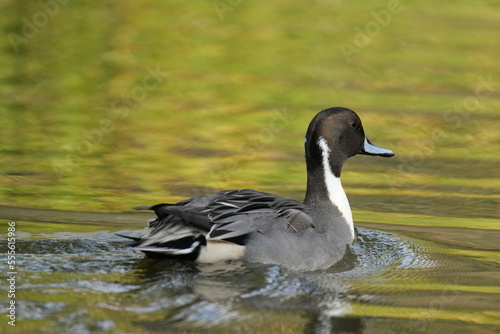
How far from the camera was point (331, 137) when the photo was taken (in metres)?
8.70

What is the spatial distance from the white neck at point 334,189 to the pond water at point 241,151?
300mm

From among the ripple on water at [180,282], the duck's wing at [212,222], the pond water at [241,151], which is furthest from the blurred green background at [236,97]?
the duck's wing at [212,222]

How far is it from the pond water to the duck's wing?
186 mm

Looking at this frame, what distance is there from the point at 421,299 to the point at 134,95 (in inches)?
282

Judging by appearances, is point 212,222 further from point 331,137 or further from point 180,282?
point 331,137

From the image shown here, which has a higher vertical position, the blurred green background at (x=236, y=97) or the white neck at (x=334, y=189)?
the blurred green background at (x=236, y=97)

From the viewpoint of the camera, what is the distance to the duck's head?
865cm

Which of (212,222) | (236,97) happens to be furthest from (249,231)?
(236,97)

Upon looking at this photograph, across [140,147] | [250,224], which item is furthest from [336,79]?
[250,224]

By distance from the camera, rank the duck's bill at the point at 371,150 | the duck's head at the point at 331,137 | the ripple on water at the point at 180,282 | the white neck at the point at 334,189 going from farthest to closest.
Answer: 1. the duck's bill at the point at 371,150
2. the duck's head at the point at 331,137
3. the white neck at the point at 334,189
4. the ripple on water at the point at 180,282

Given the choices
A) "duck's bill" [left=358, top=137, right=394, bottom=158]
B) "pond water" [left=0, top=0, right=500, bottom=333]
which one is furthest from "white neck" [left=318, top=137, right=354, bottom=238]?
"duck's bill" [left=358, top=137, right=394, bottom=158]

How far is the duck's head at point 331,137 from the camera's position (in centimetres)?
865

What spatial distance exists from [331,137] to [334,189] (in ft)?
1.51

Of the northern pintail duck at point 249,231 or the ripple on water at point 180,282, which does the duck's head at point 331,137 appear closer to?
the northern pintail duck at point 249,231
